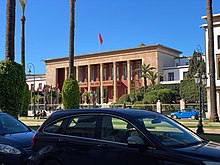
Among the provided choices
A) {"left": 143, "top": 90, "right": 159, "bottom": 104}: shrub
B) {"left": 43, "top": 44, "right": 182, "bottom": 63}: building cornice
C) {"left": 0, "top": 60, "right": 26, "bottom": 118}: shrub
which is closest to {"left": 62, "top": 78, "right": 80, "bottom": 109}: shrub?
{"left": 0, "top": 60, "right": 26, "bottom": 118}: shrub

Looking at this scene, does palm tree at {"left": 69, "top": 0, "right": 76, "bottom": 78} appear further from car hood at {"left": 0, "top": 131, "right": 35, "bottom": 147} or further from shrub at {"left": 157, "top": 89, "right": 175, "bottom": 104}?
shrub at {"left": 157, "top": 89, "right": 175, "bottom": 104}

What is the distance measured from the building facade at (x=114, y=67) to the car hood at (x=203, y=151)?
67.7 meters

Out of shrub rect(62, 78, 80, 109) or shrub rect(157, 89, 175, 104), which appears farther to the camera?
shrub rect(157, 89, 175, 104)

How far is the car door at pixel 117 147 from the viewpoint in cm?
470

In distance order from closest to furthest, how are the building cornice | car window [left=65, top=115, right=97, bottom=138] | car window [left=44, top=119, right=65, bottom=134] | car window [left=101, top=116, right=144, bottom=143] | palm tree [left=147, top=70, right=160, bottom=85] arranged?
car window [left=101, top=116, right=144, bottom=143]
car window [left=65, top=115, right=97, bottom=138]
car window [left=44, top=119, right=65, bottom=134]
palm tree [left=147, top=70, right=160, bottom=85]
the building cornice

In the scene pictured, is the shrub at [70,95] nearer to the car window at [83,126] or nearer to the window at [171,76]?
the car window at [83,126]

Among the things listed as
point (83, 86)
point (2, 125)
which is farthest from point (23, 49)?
point (83, 86)

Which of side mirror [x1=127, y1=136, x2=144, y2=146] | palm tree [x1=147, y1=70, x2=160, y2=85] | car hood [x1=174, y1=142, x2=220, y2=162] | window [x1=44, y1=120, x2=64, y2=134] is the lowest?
car hood [x1=174, y1=142, x2=220, y2=162]

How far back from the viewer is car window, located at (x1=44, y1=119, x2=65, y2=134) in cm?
593

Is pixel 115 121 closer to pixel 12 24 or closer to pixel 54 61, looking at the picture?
pixel 12 24

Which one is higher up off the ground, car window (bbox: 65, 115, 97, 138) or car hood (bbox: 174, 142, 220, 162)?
car window (bbox: 65, 115, 97, 138)

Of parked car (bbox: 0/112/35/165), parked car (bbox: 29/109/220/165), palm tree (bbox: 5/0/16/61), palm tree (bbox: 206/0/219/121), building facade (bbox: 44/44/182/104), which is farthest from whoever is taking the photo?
building facade (bbox: 44/44/182/104)

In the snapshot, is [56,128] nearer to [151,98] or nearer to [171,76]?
[151,98]

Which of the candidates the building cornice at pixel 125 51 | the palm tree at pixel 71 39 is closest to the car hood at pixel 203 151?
the palm tree at pixel 71 39
